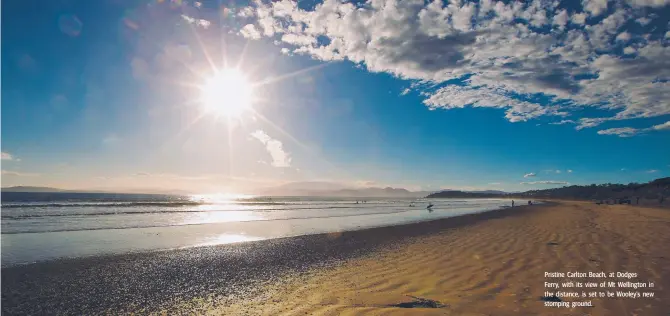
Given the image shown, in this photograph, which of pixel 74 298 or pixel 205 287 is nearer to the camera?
pixel 74 298

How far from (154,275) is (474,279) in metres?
10.3

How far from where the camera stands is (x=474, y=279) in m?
8.96

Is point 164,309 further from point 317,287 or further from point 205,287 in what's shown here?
point 317,287

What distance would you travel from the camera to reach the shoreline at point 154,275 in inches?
329

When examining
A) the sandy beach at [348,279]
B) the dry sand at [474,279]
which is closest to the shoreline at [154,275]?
the sandy beach at [348,279]

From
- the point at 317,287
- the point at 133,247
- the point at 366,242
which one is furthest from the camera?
the point at 366,242

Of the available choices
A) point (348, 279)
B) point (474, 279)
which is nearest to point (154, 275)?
point (348, 279)

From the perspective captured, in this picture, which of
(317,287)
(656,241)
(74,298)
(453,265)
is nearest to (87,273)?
(74,298)

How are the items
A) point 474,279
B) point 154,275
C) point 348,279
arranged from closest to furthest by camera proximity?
point 474,279
point 348,279
point 154,275

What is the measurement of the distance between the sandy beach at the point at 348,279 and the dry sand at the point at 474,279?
27 millimetres

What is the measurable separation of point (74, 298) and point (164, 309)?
124 inches

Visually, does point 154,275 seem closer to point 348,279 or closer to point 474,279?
point 348,279

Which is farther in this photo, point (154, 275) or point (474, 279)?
point (154, 275)

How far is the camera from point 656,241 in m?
13.4
